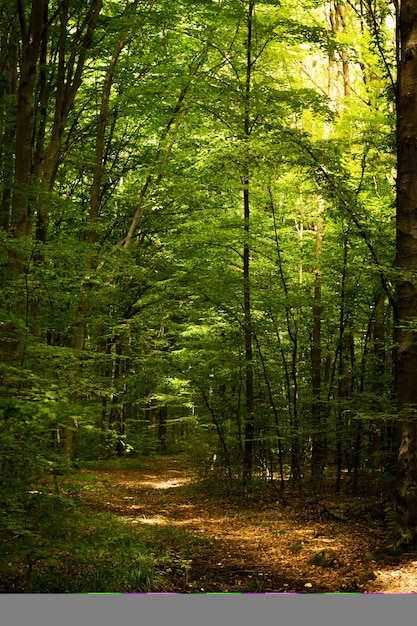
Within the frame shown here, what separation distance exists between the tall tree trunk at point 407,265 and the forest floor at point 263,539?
42cm

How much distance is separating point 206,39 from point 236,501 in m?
7.34

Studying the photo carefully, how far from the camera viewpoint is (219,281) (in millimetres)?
8922

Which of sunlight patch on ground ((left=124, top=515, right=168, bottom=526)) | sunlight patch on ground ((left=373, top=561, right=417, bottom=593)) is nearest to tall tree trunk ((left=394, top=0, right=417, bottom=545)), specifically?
sunlight patch on ground ((left=373, top=561, right=417, bottom=593))

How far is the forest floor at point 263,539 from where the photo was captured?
454 cm

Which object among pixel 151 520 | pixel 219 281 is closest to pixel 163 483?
pixel 151 520

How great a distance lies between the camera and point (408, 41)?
4805mm

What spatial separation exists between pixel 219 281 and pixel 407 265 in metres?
4.42

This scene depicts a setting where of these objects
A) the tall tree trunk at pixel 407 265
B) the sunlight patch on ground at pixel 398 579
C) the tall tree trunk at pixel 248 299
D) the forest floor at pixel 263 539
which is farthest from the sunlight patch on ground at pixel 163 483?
the sunlight patch on ground at pixel 398 579

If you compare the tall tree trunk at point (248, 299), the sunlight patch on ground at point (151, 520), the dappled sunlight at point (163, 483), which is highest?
the tall tree trunk at point (248, 299)

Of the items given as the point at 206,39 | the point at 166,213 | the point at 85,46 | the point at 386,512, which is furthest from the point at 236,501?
the point at 206,39

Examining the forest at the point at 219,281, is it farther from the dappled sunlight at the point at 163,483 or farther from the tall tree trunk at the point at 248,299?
the dappled sunlight at the point at 163,483

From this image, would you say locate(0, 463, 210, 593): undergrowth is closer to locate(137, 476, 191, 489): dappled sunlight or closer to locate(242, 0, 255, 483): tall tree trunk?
locate(242, 0, 255, 483): tall tree trunk

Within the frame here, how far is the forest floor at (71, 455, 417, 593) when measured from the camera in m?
4.54

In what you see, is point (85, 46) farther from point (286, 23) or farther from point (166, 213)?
point (166, 213)
